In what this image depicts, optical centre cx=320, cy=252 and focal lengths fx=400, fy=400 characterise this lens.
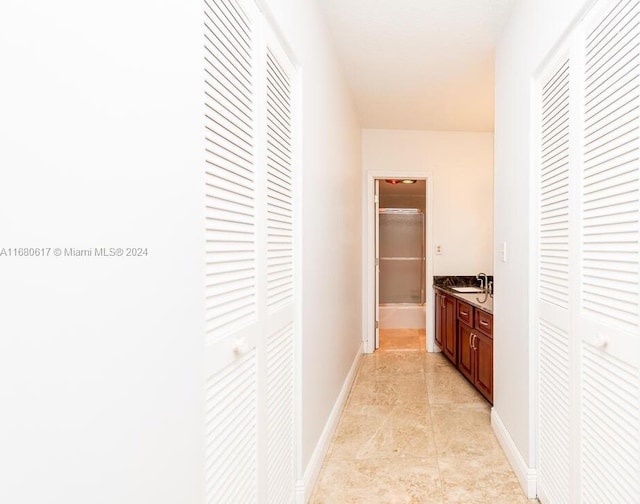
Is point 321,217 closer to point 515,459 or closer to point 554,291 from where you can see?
point 554,291

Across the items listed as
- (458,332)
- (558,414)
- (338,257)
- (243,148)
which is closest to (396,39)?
(338,257)

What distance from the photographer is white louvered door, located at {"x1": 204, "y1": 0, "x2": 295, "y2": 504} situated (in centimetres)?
101

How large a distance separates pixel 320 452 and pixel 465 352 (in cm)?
189

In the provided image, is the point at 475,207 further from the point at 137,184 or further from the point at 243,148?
the point at 137,184

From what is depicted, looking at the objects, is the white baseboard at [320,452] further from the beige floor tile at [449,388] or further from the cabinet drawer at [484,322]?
the cabinet drawer at [484,322]

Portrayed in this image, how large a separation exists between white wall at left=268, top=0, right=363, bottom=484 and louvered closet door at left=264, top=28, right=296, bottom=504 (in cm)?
13

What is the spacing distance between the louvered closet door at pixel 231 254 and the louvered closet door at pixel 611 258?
111 centimetres

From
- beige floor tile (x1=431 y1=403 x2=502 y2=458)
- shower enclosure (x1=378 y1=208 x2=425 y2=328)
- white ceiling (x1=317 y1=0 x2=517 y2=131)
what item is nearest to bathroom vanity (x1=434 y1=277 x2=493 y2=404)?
beige floor tile (x1=431 y1=403 x2=502 y2=458)

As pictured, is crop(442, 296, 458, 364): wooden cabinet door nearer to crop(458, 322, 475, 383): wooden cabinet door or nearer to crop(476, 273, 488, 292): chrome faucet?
crop(458, 322, 475, 383): wooden cabinet door

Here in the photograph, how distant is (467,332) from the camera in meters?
3.48

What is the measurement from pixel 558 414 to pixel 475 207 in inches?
128

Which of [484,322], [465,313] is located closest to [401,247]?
[465,313]

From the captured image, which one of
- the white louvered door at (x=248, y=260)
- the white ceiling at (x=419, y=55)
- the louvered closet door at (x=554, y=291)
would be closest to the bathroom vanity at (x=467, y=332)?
the louvered closet door at (x=554, y=291)

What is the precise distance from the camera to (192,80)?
0.85 metres
